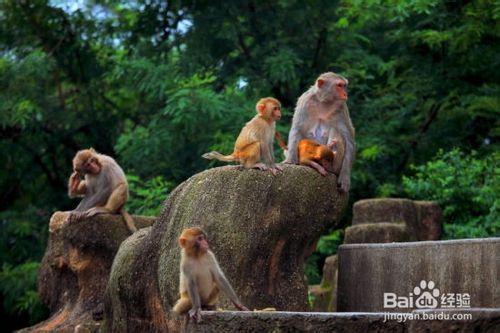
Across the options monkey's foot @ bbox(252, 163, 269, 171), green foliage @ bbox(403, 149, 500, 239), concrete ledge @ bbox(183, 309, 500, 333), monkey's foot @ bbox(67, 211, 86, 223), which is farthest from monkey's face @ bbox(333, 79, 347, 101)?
green foliage @ bbox(403, 149, 500, 239)

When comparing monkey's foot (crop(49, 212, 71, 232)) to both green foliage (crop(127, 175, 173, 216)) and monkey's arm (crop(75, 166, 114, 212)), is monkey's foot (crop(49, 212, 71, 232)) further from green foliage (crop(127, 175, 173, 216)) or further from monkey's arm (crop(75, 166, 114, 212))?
green foliage (crop(127, 175, 173, 216))

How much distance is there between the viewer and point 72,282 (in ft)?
46.2

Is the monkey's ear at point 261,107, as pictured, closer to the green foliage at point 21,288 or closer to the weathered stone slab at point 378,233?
the weathered stone slab at point 378,233

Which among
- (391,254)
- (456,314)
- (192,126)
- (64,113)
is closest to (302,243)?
(391,254)

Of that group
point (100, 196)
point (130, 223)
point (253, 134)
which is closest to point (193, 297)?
point (253, 134)

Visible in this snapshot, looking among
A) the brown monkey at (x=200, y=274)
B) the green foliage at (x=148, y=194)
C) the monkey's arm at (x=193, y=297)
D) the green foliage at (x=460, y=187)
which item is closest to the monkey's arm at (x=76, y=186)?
the green foliage at (x=148, y=194)

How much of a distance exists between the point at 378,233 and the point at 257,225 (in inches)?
176

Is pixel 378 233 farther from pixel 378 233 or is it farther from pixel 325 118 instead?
pixel 325 118

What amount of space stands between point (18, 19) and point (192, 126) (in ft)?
17.5

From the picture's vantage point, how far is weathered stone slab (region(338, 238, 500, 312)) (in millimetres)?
9750

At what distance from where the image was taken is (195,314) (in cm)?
830

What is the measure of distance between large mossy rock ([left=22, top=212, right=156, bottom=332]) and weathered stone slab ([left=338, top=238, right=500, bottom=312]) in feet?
12.0

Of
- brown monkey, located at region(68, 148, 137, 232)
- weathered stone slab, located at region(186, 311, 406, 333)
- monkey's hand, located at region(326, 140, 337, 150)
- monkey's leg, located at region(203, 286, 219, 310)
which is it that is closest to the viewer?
weathered stone slab, located at region(186, 311, 406, 333)

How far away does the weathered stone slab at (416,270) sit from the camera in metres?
9.75
